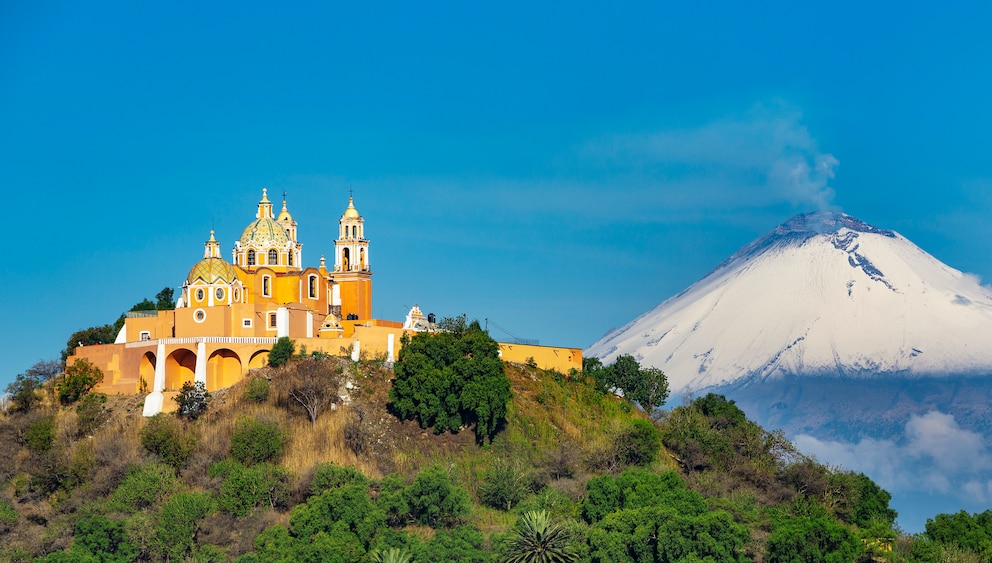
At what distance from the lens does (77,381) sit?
66875mm

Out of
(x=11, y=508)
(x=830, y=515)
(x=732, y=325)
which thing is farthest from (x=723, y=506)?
(x=732, y=325)

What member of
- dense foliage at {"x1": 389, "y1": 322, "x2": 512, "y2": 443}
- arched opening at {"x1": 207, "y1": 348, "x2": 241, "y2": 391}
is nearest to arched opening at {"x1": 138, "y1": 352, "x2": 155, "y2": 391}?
arched opening at {"x1": 207, "y1": 348, "x2": 241, "y2": 391}

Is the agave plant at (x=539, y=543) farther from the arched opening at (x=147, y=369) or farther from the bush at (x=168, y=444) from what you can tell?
the arched opening at (x=147, y=369)

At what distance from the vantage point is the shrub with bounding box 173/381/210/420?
211 ft

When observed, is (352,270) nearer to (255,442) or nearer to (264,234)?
(264,234)

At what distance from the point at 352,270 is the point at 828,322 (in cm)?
6677

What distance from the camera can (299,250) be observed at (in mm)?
73312

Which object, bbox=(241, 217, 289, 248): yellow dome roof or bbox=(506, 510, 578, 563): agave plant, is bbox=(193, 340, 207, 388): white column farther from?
bbox=(506, 510, 578, 563): agave plant

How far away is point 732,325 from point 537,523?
7991 cm

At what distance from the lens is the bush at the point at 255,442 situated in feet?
201

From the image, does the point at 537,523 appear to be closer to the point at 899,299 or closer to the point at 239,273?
the point at 239,273

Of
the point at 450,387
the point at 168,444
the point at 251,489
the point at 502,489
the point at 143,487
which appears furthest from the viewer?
the point at 450,387

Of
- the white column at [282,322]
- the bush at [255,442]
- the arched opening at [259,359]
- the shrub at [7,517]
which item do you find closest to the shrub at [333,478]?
the bush at [255,442]

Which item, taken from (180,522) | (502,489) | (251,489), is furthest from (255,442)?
(502,489)
